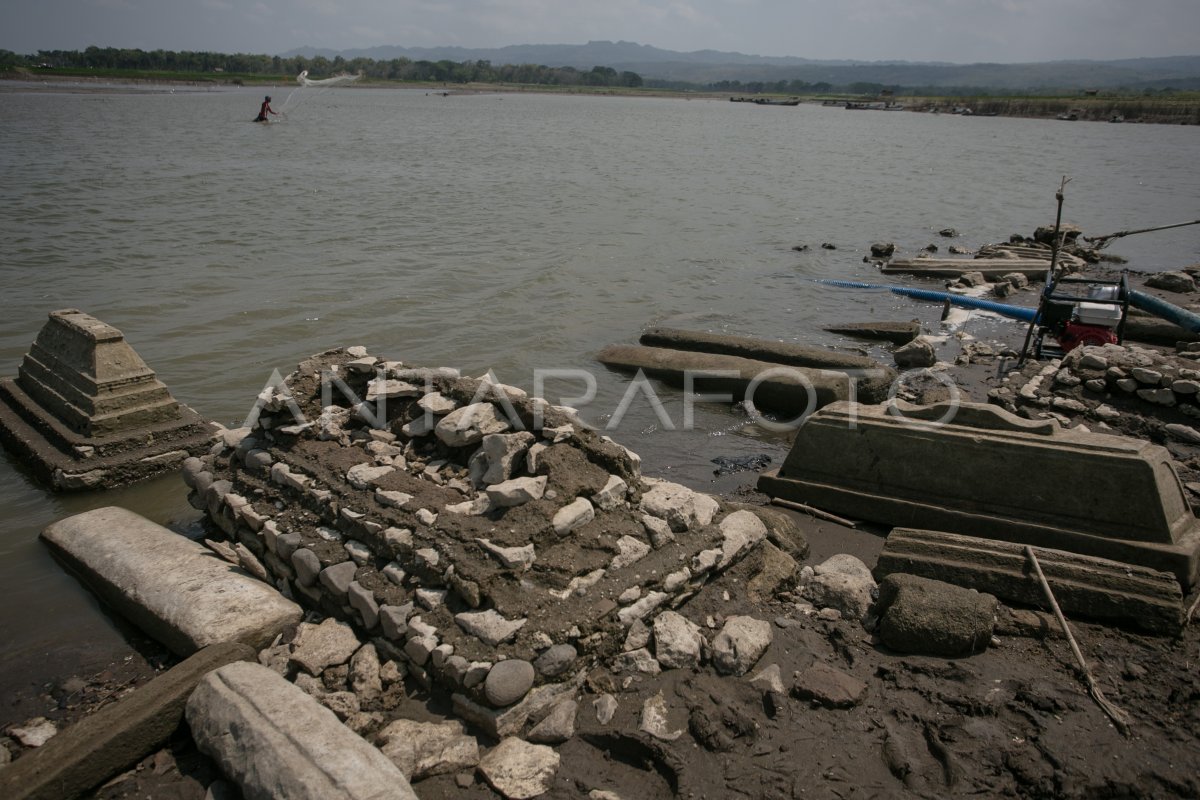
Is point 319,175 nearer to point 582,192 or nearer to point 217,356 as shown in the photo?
point 582,192

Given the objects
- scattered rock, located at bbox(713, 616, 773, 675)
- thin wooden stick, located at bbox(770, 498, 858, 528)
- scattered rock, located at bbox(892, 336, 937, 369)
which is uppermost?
scattered rock, located at bbox(713, 616, 773, 675)

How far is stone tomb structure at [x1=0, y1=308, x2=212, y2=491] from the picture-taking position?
7.14 metres

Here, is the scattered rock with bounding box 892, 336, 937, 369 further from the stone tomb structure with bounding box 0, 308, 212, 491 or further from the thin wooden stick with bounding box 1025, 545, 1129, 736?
the stone tomb structure with bounding box 0, 308, 212, 491

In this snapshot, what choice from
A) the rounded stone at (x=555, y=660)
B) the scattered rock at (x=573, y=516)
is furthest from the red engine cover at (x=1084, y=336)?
the rounded stone at (x=555, y=660)

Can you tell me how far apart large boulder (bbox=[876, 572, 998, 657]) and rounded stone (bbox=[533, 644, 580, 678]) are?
197 cm

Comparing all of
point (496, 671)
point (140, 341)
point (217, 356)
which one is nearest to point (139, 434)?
point (217, 356)

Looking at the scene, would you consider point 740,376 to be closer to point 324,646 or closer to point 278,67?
point 324,646

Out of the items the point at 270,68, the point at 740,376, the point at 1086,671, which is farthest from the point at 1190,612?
the point at 270,68

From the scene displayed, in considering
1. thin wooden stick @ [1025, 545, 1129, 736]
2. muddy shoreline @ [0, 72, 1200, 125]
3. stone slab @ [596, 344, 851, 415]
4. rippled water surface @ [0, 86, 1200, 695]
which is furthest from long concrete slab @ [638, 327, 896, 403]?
muddy shoreline @ [0, 72, 1200, 125]

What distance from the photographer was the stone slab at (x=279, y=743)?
3.34 meters

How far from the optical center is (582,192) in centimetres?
2716

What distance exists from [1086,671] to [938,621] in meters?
0.77

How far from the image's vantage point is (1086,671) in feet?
14.0

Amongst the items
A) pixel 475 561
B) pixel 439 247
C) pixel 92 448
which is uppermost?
pixel 475 561
